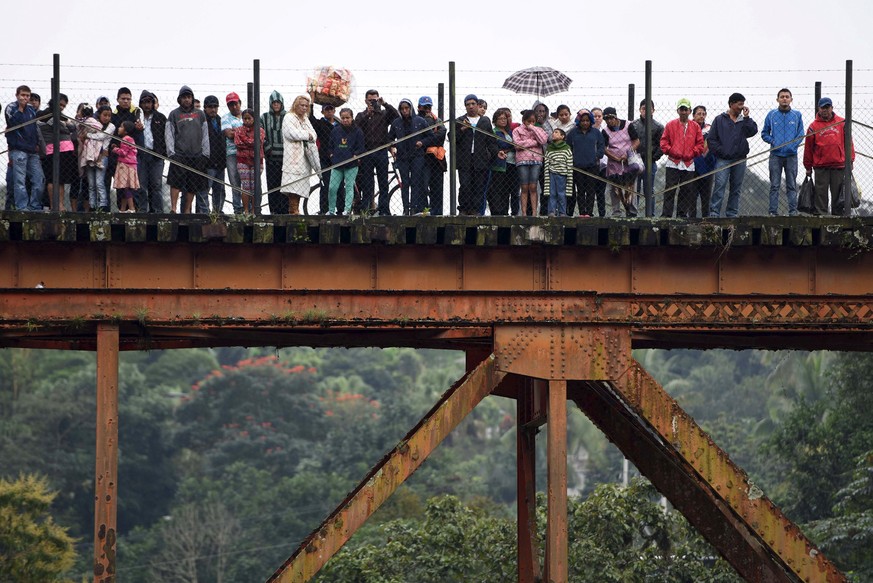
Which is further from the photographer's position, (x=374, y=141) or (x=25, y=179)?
(x=374, y=141)

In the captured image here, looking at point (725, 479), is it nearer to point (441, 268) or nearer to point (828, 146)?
point (441, 268)

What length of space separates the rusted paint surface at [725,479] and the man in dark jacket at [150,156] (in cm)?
662

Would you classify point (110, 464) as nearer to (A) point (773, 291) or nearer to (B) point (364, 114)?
(B) point (364, 114)

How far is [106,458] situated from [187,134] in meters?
4.66

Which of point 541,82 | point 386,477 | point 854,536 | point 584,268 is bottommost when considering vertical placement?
point 854,536

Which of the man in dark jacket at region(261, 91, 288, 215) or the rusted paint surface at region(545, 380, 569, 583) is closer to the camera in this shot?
the rusted paint surface at region(545, 380, 569, 583)

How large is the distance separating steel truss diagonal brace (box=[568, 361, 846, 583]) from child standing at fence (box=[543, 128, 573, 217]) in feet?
8.18

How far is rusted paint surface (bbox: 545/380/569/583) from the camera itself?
1933 cm

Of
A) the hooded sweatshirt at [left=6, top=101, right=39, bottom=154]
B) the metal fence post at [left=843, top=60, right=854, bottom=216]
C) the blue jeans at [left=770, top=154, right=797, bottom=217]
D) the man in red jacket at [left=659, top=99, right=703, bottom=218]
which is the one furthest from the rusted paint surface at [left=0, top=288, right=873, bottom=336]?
the hooded sweatshirt at [left=6, top=101, right=39, bottom=154]

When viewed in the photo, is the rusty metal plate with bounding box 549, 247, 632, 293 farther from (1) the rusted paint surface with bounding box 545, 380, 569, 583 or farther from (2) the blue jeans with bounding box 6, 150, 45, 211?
(2) the blue jeans with bounding box 6, 150, 45, 211

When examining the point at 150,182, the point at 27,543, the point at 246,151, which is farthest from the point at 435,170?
the point at 27,543

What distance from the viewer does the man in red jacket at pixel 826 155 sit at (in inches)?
840

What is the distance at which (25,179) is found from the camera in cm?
2088

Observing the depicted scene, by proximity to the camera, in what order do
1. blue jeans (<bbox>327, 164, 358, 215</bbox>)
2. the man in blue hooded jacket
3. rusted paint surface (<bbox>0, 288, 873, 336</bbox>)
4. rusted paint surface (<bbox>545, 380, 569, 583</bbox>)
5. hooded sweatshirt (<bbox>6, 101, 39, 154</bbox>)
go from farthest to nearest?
the man in blue hooded jacket < blue jeans (<bbox>327, 164, 358, 215</bbox>) < hooded sweatshirt (<bbox>6, 101, 39, 154</bbox>) < rusted paint surface (<bbox>0, 288, 873, 336</bbox>) < rusted paint surface (<bbox>545, 380, 569, 583</bbox>)
